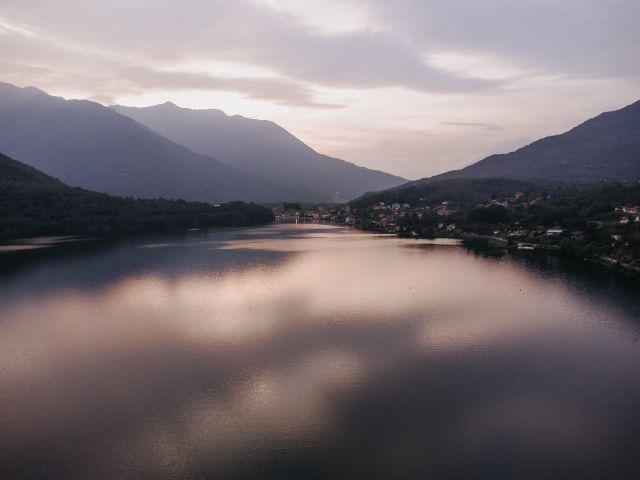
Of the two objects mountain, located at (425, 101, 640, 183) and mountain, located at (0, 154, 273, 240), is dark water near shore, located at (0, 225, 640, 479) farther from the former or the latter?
mountain, located at (425, 101, 640, 183)

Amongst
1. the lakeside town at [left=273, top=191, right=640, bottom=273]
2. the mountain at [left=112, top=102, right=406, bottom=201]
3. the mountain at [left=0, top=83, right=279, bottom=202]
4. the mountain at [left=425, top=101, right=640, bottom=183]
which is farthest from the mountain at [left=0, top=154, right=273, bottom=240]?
the mountain at [left=112, top=102, right=406, bottom=201]

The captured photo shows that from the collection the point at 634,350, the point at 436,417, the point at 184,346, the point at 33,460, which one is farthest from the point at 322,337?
the point at 634,350

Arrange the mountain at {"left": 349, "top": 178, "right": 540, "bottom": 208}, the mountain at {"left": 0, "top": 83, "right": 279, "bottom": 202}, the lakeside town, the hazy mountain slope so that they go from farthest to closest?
1. the mountain at {"left": 0, "top": 83, "right": 279, "bottom": 202}
2. the mountain at {"left": 349, "top": 178, "right": 540, "bottom": 208}
3. the hazy mountain slope
4. the lakeside town

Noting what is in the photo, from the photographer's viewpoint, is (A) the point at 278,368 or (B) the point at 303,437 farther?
(A) the point at 278,368

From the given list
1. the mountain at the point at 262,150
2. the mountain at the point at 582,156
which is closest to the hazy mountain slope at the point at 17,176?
the mountain at the point at 582,156

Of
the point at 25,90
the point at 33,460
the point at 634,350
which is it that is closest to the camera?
the point at 33,460

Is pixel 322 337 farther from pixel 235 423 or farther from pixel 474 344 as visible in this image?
pixel 235 423

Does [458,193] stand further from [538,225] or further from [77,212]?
[77,212]
